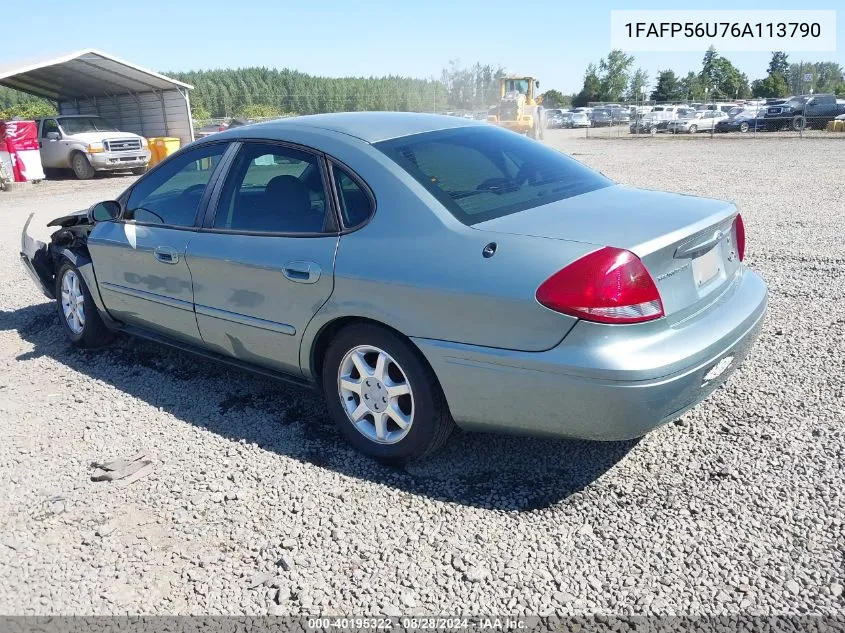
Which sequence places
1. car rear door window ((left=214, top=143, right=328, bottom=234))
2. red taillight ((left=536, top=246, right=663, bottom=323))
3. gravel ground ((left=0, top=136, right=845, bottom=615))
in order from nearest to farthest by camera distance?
gravel ground ((left=0, top=136, right=845, bottom=615)), red taillight ((left=536, top=246, right=663, bottom=323)), car rear door window ((left=214, top=143, right=328, bottom=234))

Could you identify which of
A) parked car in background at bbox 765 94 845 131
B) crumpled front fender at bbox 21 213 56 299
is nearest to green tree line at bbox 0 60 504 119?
parked car in background at bbox 765 94 845 131

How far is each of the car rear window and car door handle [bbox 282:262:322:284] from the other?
2.14ft

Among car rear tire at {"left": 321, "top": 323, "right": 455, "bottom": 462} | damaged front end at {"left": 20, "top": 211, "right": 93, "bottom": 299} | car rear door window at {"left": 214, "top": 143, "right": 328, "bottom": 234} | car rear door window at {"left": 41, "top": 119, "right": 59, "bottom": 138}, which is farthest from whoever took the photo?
car rear door window at {"left": 41, "top": 119, "right": 59, "bottom": 138}

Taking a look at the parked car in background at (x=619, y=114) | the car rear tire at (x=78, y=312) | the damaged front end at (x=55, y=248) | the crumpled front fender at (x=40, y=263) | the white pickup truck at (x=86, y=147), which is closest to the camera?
the car rear tire at (x=78, y=312)

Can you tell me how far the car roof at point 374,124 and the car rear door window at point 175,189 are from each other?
12.5 inches

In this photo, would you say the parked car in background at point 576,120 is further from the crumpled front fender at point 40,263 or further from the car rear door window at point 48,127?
the crumpled front fender at point 40,263

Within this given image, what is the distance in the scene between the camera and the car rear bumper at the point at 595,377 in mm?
2740

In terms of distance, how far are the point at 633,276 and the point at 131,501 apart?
244 centimetres

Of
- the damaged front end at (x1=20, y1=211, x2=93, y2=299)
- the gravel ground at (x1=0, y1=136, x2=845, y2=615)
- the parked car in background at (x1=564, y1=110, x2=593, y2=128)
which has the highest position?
the parked car in background at (x1=564, y1=110, x2=593, y2=128)

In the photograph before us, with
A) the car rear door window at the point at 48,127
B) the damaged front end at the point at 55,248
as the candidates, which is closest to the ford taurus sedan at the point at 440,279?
the damaged front end at the point at 55,248

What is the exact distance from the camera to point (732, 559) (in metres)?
2.69

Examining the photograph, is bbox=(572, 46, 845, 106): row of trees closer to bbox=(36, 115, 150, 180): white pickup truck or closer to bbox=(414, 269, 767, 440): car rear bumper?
bbox=(36, 115, 150, 180): white pickup truck

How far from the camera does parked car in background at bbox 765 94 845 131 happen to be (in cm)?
3362

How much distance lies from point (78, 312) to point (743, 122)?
38.0 m
